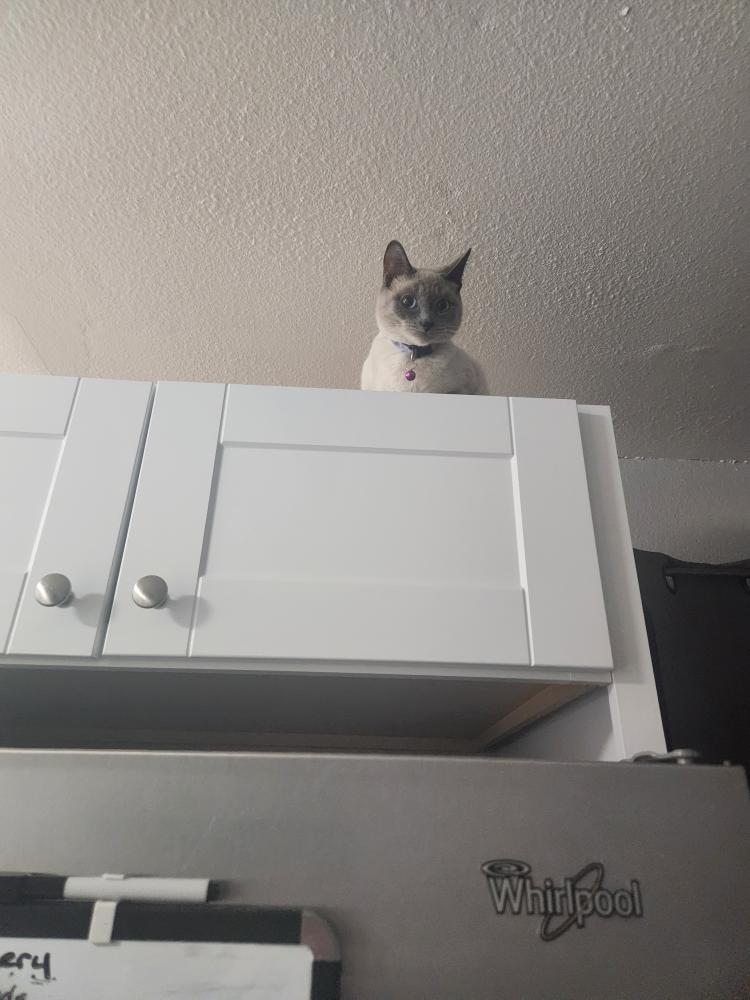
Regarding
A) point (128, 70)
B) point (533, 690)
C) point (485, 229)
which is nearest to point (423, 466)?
point (533, 690)

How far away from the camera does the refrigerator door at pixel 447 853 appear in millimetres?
369

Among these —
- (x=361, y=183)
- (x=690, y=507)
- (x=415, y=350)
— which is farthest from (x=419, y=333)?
(x=690, y=507)

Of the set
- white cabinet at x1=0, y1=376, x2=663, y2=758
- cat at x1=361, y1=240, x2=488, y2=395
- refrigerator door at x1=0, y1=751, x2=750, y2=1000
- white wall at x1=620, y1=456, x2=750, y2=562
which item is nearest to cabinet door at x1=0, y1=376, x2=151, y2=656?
white cabinet at x1=0, y1=376, x2=663, y2=758

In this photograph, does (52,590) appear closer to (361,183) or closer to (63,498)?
(63,498)

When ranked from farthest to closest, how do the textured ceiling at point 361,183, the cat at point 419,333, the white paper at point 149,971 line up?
the cat at point 419,333 → the textured ceiling at point 361,183 → the white paper at point 149,971

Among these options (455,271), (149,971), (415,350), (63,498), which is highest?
(455,271)

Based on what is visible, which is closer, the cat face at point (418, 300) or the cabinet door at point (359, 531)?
the cabinet door at point (359, 531)

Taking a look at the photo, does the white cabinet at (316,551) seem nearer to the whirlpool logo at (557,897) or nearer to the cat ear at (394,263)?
the whirlpool logo at (557,897)

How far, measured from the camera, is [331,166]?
85 centimetres

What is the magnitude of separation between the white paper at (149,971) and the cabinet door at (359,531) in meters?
0.23

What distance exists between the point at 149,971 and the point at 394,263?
31.9 inches

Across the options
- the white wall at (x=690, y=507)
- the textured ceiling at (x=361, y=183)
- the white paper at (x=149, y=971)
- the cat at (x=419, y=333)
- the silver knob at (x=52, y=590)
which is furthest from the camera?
the white wall at (x=690, y=507)

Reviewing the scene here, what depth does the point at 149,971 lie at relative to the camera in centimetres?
35

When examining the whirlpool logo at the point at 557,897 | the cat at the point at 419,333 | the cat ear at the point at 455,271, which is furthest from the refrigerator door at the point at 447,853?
the cat ear at the point at 455,271
